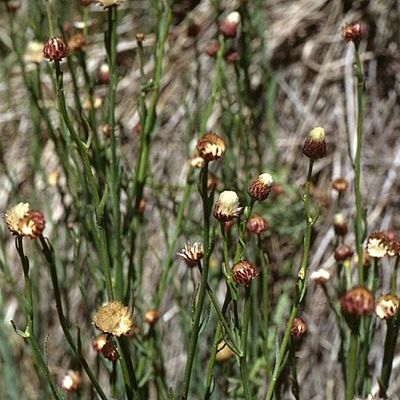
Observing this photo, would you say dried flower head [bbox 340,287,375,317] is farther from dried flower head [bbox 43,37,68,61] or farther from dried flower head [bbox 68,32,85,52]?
dried flower head [bbox 68,32,85,52]

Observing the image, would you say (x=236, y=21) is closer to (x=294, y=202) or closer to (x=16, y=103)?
(x=294, y=202)

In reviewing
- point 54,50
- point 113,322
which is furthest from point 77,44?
point 113,322

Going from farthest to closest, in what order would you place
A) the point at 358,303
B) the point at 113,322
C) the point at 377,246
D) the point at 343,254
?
the point at 343,254
the point at 377,246
the point at 113,322
the point at 358,303

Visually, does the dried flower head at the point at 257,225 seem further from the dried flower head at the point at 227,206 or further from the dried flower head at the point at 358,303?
the dried flower head at the point at 358,303

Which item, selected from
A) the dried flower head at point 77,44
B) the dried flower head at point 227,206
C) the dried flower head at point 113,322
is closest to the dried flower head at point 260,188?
the dried flower head at point 227,206

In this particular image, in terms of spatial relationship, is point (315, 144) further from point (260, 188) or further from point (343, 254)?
point (343, 254)

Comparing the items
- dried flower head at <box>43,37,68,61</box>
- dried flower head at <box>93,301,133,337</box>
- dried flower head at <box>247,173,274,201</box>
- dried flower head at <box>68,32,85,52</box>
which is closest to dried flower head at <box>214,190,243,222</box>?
dried flower head at <box>247,173,274,201</box>
